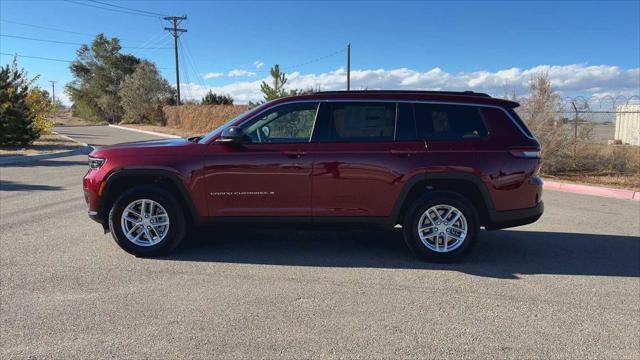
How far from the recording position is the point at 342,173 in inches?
197

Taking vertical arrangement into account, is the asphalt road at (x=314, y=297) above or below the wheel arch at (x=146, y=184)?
below

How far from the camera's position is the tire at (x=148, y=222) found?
509cm

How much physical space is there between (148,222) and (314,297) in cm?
221

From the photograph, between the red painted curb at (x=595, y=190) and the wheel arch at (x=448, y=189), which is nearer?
the wheel arch at (x=448, y=189)

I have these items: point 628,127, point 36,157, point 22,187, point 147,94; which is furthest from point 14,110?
point 147,94

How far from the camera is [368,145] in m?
5.01

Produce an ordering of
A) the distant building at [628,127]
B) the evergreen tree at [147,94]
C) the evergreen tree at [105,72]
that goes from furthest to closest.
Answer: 1. the evergreen tree at [105,72]
2. the evergreen tree at [147,94]
3. the distant building at [628,127]

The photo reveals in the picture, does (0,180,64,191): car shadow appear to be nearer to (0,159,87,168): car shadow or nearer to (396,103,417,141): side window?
(0,159,87,168): car shadow

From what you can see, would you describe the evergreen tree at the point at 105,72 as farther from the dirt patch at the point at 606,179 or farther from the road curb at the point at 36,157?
the dirt patch at the point at 606,179

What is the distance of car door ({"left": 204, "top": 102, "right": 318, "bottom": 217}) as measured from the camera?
5.00 meters

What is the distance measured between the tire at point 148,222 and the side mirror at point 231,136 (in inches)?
33.9

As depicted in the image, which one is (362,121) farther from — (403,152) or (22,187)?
(22,187)

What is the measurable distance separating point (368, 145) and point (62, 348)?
332cm

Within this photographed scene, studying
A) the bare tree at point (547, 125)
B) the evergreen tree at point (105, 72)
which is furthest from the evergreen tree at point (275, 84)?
the evergreen tree at point (105, 72)
